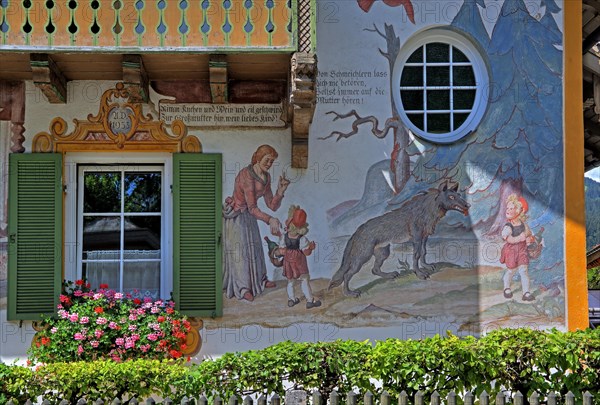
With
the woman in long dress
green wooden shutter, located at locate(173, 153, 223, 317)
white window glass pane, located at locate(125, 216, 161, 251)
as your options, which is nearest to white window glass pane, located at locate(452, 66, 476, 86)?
the woman in long dress

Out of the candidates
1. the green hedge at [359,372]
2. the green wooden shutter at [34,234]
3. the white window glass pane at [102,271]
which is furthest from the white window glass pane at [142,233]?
the green hedge at [359,372]

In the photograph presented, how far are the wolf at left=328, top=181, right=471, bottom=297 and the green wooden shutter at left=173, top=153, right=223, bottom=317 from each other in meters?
1.36

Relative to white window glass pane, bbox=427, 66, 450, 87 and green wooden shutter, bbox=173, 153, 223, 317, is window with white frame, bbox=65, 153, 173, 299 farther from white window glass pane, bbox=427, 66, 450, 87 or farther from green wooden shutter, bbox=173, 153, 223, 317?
white window glass pane, bbox=427, 66, 450, 87

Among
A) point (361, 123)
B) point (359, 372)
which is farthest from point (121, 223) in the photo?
point (359, 372)

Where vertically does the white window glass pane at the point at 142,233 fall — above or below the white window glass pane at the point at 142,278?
above

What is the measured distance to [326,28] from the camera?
1120 cm

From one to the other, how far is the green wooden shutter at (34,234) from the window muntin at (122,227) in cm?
33

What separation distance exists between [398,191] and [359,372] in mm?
3084

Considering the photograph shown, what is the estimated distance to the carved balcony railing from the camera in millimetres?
9953

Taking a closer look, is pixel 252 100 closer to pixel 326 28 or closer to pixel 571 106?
pixel 326 28

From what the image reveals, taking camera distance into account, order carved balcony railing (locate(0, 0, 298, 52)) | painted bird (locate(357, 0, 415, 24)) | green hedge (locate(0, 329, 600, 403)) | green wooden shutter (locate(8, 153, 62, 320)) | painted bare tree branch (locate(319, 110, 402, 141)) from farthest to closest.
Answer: painted bird (locate(357, 0, 415, 24))
painted bare tree branch (locate(319, 110, 402, 141))
green wooden shutter (locate(8, 153, 62, 320))
carved balcony railing (locate(0, 0, 298, 52))
green hedge (locate(0, 329, 600, 403))

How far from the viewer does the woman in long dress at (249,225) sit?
35.7ft

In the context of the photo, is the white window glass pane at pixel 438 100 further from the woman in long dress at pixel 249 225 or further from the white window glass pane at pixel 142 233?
the white window glass pane at pixel 142 233

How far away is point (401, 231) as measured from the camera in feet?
36.0
